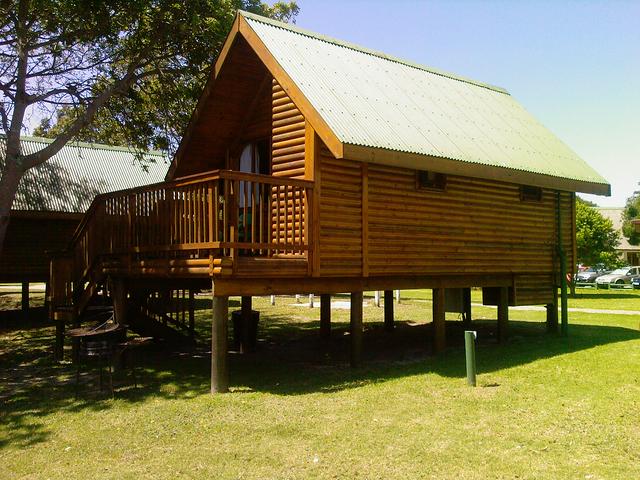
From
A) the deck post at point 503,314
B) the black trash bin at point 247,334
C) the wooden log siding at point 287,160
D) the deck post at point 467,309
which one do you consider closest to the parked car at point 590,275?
the deck post at point 467,309

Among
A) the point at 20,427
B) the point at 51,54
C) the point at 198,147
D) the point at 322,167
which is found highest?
the point at 51,54

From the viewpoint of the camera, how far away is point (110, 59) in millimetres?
16984

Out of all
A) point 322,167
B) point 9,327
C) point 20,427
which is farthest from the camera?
point 9,327

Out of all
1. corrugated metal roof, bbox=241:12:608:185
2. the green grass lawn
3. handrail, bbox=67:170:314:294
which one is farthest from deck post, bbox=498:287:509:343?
handrail, bbox=67:170:314:294

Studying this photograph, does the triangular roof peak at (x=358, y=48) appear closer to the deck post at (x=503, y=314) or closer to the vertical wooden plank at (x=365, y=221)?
the vertical wooden plank at (x=365, y=221)

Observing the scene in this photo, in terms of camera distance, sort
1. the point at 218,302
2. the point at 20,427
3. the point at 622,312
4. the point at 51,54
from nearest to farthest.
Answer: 1. the point at 20,427
2. the point at 218,302
3. the point at 51,54
4. the point at 622,312

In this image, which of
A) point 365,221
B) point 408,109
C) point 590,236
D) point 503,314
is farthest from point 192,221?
point 590,236

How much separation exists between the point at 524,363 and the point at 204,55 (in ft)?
37.2

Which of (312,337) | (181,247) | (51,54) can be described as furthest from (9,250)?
(181,247)

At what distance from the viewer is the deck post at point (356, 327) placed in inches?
450

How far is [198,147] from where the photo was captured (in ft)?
47.2

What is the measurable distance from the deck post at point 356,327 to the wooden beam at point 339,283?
0.24 meters

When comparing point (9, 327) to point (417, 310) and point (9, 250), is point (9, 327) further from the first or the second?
point (417, 310)

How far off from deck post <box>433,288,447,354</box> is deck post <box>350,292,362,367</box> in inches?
91.9
